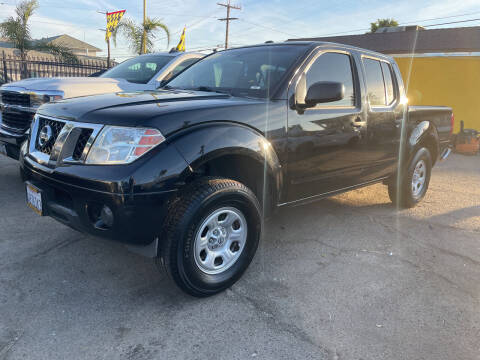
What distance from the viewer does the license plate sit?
2.56 metres

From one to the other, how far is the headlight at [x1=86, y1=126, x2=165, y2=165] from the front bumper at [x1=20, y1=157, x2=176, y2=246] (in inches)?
6.0

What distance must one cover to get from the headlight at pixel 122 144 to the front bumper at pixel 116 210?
0.50 feet

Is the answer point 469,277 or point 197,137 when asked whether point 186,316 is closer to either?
point 197,137

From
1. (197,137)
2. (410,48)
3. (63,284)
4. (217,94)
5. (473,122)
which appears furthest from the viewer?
(410,48)

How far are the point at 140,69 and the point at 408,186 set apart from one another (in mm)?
4348

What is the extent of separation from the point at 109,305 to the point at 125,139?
1.09 m

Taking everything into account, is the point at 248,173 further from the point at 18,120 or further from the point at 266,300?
the point at 18,120

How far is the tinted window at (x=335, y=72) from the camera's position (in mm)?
3295

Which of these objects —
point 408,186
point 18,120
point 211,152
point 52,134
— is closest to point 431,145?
point 408,186

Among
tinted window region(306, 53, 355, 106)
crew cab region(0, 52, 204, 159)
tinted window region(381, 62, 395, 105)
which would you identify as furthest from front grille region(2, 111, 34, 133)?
tinted window region(381, 62, 395, 105)

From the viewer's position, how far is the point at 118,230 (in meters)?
2.23

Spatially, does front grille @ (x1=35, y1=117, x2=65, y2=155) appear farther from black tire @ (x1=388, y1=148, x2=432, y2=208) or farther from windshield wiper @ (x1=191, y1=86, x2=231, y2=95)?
black tire @ (x1=388, y1=148, x2=432, y2=208)

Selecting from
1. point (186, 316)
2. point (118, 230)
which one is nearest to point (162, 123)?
point (118, 230)

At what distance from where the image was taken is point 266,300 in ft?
8.61
